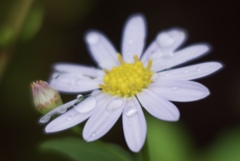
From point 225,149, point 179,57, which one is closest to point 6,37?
point 179,57

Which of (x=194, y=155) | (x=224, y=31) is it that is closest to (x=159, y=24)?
(x=224, y=31)

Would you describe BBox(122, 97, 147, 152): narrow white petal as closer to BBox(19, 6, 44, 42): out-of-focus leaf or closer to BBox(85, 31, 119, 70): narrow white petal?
BBox(85, 31, 119, 70): narrow white petal

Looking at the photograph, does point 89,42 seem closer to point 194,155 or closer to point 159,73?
point 159,73

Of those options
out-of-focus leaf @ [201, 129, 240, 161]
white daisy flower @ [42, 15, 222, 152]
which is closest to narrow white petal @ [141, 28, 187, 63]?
white daisy flower @ [42, 15, 222, 152]

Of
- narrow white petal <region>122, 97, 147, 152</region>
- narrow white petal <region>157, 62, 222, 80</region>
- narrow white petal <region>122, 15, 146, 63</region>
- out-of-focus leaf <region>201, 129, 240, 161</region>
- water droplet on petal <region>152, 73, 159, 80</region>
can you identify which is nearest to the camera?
narrow white petal <region>122, 97, 147, 152</region>

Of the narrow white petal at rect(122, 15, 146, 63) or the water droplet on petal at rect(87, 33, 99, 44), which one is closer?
the narrow white petal at rect(122, 15, 146, 63)

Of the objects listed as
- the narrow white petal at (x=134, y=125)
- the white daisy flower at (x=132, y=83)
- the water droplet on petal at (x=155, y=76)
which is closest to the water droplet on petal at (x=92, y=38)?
the white daisy flower at (x=132, y=83)

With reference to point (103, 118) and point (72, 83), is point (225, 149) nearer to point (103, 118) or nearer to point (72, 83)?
point (72, 83)

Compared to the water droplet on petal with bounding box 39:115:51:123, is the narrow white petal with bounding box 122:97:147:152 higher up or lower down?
lower down
